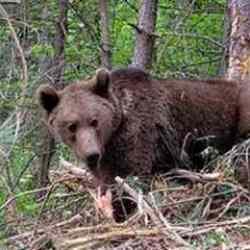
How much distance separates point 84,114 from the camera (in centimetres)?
685

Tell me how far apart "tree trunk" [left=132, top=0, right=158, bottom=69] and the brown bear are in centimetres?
204

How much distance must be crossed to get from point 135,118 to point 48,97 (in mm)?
717

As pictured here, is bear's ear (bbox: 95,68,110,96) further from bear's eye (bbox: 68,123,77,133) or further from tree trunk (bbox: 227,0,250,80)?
tree trunk (bbox: 227,0,250,80)

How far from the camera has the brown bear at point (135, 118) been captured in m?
6.89

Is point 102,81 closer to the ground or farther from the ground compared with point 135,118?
farther from the ground

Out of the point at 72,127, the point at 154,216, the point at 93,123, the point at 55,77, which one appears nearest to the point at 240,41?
the point at 93,123

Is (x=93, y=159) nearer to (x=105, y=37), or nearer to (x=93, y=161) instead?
(x=93, y=161)

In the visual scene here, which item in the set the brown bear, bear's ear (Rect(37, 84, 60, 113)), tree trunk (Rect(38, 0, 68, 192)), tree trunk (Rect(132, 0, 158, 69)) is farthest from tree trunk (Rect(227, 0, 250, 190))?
tree trunk (Rect(38, 0, 68, 192))

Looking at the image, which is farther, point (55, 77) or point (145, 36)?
point (55, 77)

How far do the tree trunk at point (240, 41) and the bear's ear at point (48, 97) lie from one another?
6.67 ft

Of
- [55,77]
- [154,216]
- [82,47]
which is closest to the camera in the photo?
[154,216]

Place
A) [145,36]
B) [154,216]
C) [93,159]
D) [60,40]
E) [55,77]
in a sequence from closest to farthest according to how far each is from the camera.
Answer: [154,216] < [93,159] < [145,36] < [55,77] < [60,40]

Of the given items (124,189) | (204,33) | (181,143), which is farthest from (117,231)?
(204,33)

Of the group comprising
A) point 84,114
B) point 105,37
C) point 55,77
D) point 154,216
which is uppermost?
point 105,37
